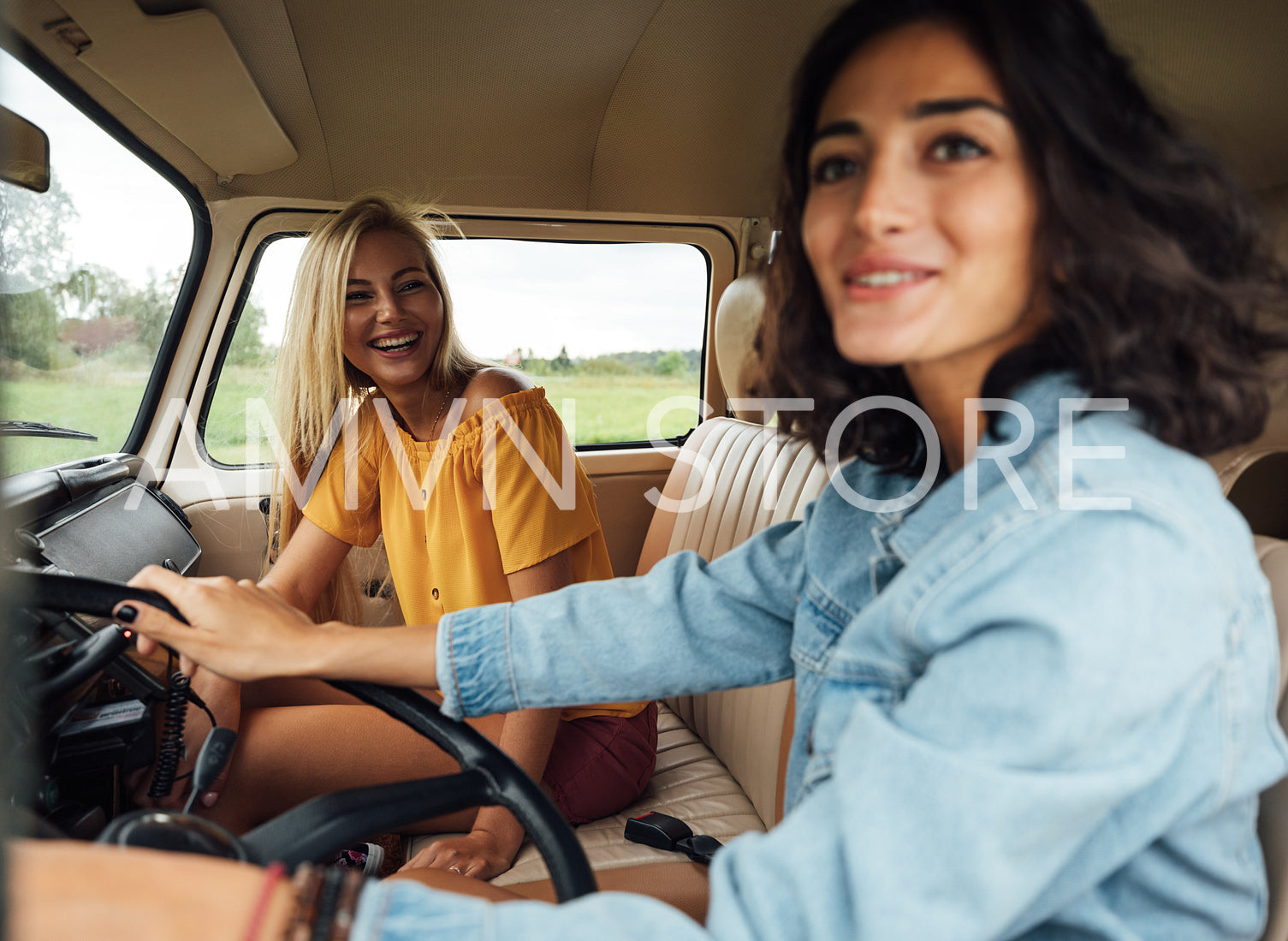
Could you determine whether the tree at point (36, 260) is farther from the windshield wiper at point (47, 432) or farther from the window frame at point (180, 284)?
the window frame at point (180, 284)

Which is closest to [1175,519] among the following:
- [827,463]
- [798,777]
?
[798,777]

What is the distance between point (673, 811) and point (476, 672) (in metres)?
0.74

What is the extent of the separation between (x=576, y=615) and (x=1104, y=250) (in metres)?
0.63

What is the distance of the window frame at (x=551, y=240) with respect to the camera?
86.4 inches

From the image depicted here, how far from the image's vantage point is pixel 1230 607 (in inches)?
24.4

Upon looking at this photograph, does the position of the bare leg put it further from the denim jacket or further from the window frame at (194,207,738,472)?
the window frame at (194,207,738,472)

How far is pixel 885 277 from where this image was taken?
76 cm

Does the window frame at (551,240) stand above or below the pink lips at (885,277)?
above

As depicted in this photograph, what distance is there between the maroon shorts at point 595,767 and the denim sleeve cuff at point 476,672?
0.57 metres

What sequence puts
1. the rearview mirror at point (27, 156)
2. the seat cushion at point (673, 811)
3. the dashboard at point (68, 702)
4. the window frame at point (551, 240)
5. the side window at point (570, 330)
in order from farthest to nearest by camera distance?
1. the side window at point (570, 330)
2. the window frame at point (551, 240)
3. the seat cushion at point (673, 811)
4. the rearview mirror at point (27, 156)
5. the dashboard at point (68, 702)

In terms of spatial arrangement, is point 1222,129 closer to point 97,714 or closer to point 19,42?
point 97,714

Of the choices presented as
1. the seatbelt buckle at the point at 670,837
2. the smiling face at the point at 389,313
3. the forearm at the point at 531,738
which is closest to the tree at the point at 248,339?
the smiling face at the point at 389,313

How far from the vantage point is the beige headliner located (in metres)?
1.26

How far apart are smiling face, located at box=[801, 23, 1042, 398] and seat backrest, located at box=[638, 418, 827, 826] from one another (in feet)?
1.50
